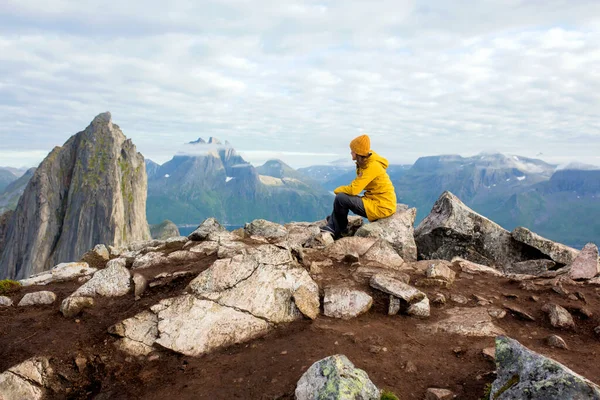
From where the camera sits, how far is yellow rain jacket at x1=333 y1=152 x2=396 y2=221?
1833 centimetres

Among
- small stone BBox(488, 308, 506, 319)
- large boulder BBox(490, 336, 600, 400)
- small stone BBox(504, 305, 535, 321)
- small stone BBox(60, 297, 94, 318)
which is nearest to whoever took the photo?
large boulder BBox(490, 336, 600, 400)

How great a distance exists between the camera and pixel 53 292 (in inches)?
547

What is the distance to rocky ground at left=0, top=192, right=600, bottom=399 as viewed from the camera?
9.27 meters

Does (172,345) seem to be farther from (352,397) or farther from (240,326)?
(352,397)

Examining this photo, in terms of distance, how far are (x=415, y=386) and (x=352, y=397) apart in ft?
6.80

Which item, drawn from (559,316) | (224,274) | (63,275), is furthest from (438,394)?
(63,275)

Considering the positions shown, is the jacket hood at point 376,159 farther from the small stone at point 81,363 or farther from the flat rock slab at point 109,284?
the small stone at point 81,363

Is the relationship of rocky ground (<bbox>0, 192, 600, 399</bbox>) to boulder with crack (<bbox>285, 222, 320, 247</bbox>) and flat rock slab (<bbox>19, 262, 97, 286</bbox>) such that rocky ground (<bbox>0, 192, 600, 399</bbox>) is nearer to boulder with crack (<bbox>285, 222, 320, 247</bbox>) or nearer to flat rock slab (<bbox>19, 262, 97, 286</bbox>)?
flat rock slab (<bbox>19, 262, 97, 286</bbox>)

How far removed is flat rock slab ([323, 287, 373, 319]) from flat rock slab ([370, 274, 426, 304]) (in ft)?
1.98

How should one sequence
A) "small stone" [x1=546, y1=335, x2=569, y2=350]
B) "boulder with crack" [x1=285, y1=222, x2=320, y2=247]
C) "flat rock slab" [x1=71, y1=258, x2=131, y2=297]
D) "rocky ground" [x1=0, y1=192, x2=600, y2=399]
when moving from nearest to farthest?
"rocky ground" [x1=0, y1=192, x2=600, y2=399]
"small stone" [x1=546, y1=335, x2=569, y2=350]
"flat rock slab" [x1=71, y1=258, x2=131, y2=297]
"boulder with crack" [x1=285, y1=222, x2=320, y2=247]

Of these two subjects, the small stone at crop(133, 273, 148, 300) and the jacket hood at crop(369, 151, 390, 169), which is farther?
the jacket hood at crop(369, 151, 390, 169)

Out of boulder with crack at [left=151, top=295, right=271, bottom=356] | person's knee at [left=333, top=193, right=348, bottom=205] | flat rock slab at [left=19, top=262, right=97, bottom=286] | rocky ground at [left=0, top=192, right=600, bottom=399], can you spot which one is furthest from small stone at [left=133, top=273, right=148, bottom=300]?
person's knee at [left=333, top=193, right=348, bottom=205]

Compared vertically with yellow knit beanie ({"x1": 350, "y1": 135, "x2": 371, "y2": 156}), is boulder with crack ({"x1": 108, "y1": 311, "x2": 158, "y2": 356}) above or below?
below

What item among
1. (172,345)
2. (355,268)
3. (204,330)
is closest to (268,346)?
(204,330)
